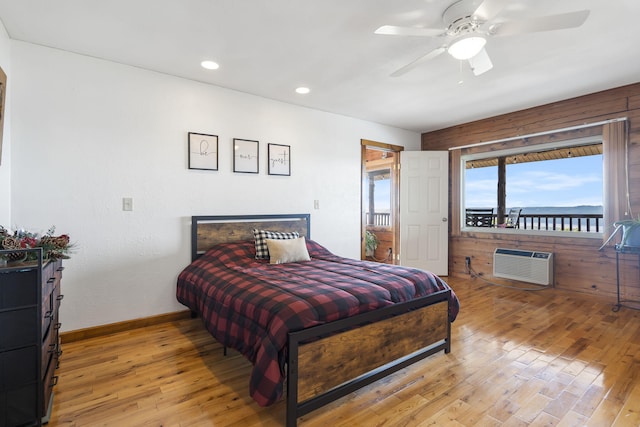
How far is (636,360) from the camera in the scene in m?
2.31

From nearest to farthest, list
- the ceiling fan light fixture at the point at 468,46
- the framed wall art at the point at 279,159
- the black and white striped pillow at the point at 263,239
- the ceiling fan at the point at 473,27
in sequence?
the ceiling fan at the point at 473,27
the ceiling fan light fixture at the point at 468,46
the black and white striped pillow at the point at 263,239
the framed wall art at the point at 279,159

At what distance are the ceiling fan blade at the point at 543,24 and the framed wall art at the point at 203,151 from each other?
8.73ft

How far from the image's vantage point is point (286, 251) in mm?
3111

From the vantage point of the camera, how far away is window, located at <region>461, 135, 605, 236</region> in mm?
4461

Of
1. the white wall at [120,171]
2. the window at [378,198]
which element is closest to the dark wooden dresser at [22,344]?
the white wall at [120,171]

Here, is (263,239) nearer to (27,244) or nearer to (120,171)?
(120,171)

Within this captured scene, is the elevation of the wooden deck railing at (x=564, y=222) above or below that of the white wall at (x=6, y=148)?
below

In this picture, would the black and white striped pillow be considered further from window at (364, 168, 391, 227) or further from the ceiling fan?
window at (364, 168, 391, 227)

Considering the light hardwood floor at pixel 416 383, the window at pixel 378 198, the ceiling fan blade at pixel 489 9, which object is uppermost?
the ceiling fan blade at pixel 489 9

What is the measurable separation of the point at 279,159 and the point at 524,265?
11.6 ft

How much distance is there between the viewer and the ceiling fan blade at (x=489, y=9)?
1.98 meters

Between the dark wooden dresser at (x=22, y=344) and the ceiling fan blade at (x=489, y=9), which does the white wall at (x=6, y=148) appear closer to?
the dark wooden dresser at (x=22, y=344)

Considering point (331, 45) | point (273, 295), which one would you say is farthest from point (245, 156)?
point (273, 295)

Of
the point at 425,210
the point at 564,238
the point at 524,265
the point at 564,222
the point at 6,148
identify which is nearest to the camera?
the point at 6,148
